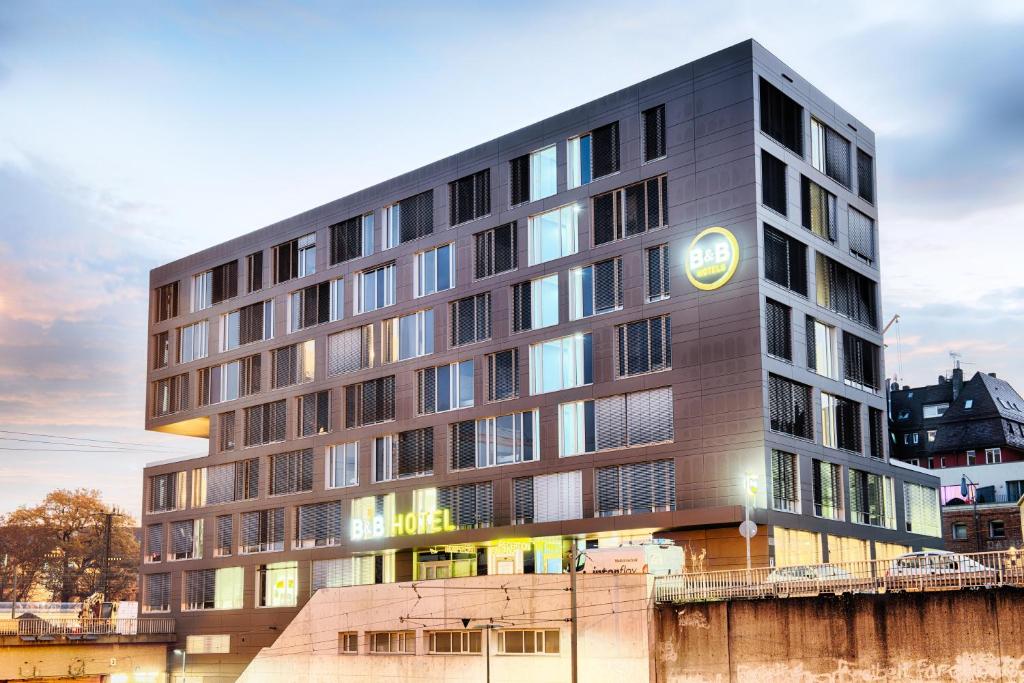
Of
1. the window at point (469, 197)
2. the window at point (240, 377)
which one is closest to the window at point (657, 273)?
the window at point (469, 197)

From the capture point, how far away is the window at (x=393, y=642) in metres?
70.1

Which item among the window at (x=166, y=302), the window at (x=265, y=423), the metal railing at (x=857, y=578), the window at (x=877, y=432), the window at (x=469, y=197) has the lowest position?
the metal railing at (x=857, y=578)

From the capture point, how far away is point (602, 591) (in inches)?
2370

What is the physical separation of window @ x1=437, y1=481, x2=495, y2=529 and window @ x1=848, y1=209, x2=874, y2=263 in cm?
2577

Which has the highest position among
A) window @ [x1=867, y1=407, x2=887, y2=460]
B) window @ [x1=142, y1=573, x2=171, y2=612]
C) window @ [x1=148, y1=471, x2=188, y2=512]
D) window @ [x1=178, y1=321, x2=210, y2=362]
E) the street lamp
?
window @ [x1=178, y1=321, x2=210, y2=362]

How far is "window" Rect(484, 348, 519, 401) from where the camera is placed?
7756 cm

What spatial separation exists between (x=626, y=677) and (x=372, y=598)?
18666mm

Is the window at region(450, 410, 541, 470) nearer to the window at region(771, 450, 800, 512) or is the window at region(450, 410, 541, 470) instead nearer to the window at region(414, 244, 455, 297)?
the window at region(414, 244, 455, 297)

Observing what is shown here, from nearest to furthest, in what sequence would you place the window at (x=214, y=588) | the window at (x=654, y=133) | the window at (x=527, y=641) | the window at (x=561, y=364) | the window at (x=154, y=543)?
the window at (x=527, y=641) → the window at (x=654, y=133) → the window at (x=561, y=364) → the window at (x=214, y=588) → the window at (x=154, y=543)

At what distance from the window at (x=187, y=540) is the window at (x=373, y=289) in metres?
22.2

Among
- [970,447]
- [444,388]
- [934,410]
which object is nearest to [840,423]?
[444,388]

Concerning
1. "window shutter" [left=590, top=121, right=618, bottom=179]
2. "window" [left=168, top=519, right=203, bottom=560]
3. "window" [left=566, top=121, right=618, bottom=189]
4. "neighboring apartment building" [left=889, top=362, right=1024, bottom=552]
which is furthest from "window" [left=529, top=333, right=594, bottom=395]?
"neighboring apartment building" [left=889, top=362, right=1024, bottom=552]

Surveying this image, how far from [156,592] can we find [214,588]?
774 cm

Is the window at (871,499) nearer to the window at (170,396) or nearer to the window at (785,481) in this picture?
the window at (785,481)
